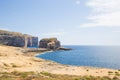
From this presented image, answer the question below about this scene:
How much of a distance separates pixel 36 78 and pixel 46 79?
1.43 metres

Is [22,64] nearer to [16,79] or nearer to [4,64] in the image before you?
[4,64]

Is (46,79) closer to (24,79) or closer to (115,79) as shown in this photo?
(24,79)

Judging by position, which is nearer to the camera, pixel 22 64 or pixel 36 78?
pixel 36 78

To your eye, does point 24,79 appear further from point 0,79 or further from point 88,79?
point 88,79

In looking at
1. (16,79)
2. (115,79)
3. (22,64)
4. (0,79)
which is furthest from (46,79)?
(22,64)

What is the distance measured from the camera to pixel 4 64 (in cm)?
6450

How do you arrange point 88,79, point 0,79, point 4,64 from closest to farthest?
point 0,79 → point 88,79 → point 4,64

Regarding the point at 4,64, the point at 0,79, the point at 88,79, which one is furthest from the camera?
the point at 4,64

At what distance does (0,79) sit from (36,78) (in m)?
4.84

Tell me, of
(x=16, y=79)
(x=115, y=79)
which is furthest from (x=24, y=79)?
(x=115, y=79)

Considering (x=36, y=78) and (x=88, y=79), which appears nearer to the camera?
(x=36, y=78)

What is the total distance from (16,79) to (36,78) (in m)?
2.72

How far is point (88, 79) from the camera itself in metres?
34.2

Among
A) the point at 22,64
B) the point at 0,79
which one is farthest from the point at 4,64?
the point at 0,79
